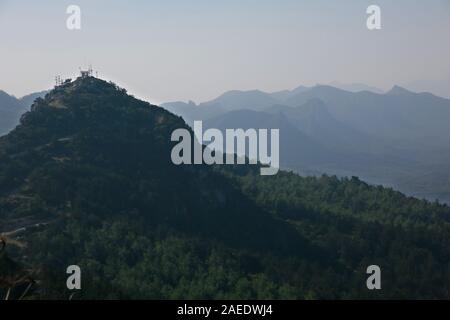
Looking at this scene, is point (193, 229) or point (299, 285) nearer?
point (299, 285)

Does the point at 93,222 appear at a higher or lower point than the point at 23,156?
lower

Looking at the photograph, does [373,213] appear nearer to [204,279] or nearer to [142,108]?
[142,108]

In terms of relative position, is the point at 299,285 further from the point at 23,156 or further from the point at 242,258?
the point at 23,156

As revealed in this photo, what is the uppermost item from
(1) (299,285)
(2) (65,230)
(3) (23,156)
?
(3) (23,156)
